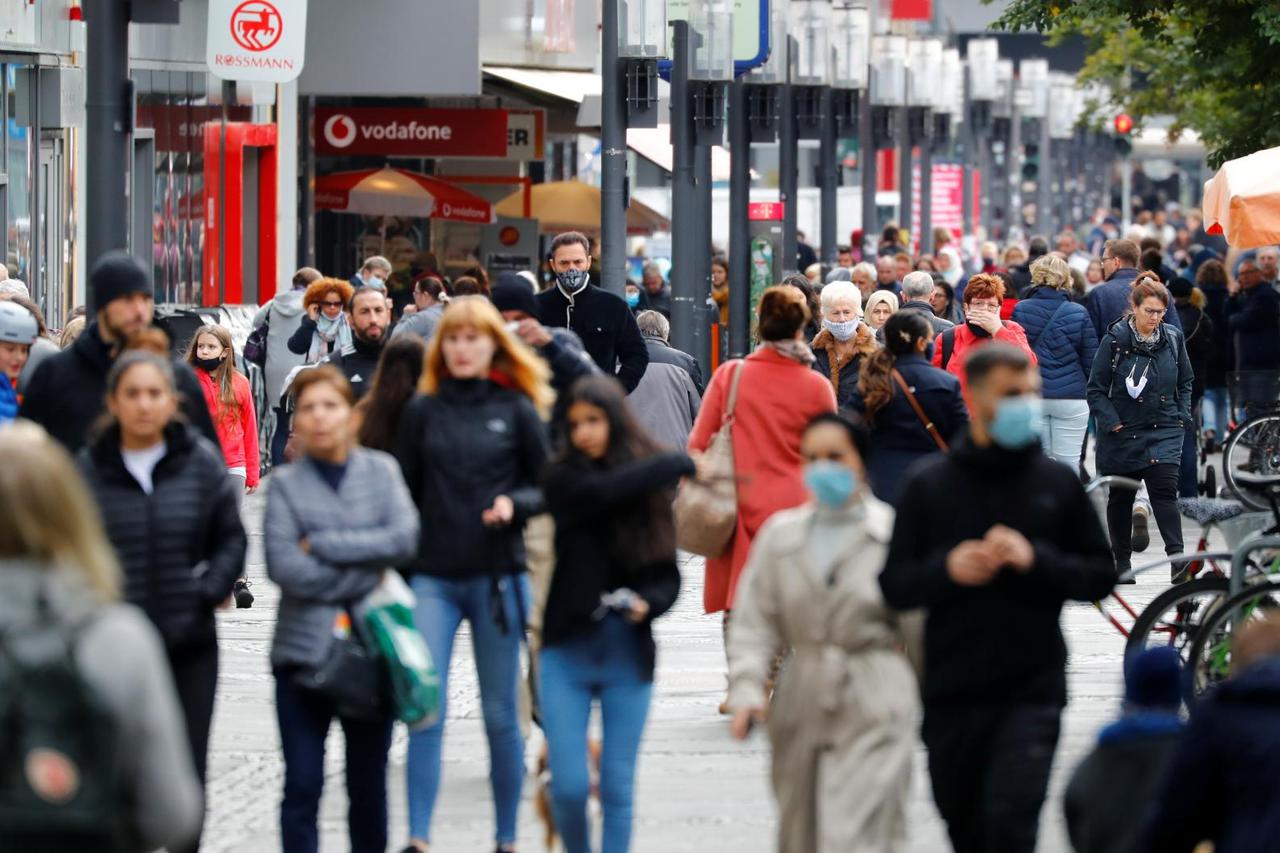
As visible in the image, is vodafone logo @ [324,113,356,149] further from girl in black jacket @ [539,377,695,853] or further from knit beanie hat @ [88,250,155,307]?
girl in black jacket @ [539,377,695,853]

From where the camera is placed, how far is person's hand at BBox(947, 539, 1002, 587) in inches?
257

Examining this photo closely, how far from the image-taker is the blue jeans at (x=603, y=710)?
7367mm

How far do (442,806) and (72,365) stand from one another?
2.03m

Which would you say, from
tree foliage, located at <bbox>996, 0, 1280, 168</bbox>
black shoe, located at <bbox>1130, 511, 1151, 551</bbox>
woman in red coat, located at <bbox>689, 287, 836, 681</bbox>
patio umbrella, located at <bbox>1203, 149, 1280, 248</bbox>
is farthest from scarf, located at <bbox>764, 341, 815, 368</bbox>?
tree foliage, located at <bbox>996, 0, 1280, 168</bbox>

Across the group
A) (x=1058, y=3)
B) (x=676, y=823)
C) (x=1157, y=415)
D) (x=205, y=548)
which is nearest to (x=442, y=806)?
(x=676, y=823)

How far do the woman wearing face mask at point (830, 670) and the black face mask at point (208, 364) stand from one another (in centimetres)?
769

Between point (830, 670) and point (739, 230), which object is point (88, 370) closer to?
point (830, 670)

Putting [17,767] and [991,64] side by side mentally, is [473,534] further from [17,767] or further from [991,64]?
[991,64]

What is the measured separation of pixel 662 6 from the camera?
66.3 feet

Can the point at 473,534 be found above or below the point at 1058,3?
below

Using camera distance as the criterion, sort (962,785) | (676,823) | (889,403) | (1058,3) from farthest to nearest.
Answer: (1058,3) → (889,403) → (676,823) → (962,785)

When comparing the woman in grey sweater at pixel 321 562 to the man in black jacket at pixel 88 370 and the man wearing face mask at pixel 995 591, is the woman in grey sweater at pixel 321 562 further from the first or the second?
the man wearing face mask at pixel 995 591

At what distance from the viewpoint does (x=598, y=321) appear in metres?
13.1

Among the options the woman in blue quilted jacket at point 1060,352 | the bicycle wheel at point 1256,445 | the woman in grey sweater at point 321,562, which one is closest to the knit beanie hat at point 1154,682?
the woman in grey sweater at point 321,562
